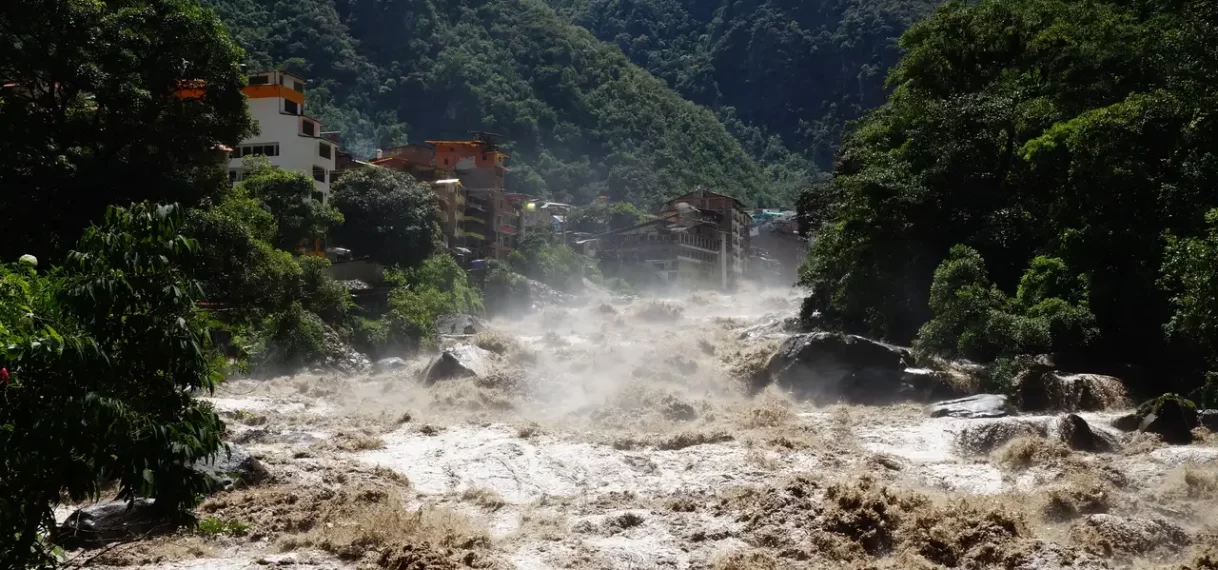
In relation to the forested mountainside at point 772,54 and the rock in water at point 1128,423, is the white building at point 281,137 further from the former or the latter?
the forested mountainside at point 772,54

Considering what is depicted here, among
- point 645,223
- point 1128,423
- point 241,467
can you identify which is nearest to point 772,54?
point 645,223

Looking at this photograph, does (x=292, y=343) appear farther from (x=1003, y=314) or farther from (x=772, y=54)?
(x=772, y=54)

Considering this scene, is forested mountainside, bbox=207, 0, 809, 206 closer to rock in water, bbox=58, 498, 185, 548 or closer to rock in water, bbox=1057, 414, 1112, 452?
rock in water, bbox=1057, 414, 1112, 452

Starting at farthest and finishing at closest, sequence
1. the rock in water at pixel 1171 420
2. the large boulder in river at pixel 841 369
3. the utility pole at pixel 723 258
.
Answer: the utility pole at pixel 723 258
the large boulder in river at pixel 841 369
the rock in water at pixel 1171 420

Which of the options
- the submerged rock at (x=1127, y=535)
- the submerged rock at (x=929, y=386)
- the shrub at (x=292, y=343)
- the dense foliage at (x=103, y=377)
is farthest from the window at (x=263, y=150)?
the submerged rock at (x=1127, y=535)

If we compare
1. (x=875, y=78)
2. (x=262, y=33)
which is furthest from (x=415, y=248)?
(x=875, y=78)

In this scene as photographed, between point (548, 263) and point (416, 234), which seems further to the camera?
point (548, 263)

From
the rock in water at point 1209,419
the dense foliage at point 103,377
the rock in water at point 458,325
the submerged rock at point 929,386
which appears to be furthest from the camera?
the rock in water at point 458,325
